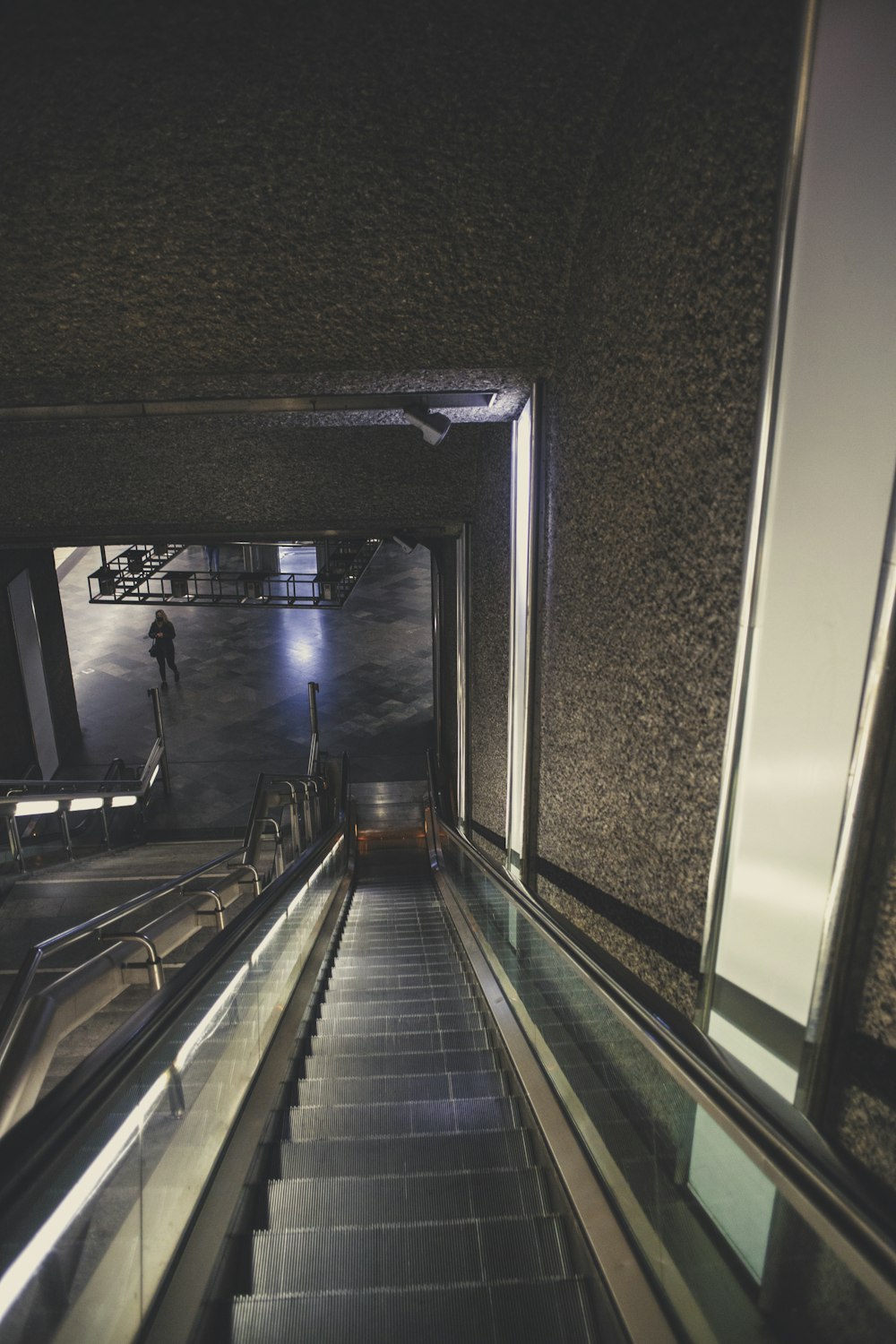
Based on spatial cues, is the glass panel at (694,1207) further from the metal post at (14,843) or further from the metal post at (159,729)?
the metal post at (159,729)

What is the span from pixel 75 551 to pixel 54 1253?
22.1 metres

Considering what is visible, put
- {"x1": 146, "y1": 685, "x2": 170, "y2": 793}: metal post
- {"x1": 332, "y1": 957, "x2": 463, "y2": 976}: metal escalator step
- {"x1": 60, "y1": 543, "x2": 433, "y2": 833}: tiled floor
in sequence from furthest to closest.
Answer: {"x1": 60, "y1": 543, "x2": 433, "y2": 833}: tiled floor → {"x1": 146, "y1": 685, "x2": 170, "y2": 793}: metal post → {"x1": 332, "y1": 957, "x2": 463, "y2": 976}: metal escalator step

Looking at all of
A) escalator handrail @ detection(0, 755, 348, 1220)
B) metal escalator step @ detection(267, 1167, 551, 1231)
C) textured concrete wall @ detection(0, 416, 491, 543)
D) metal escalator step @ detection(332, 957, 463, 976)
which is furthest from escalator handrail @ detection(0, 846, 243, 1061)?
textured concrete wall @ detection(0, 416, 491, 543)

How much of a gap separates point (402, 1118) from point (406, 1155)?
0.67ft

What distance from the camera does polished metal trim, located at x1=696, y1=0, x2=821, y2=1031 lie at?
136 centimetres

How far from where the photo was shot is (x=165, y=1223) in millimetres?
1578

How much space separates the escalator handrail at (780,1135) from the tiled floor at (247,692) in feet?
25.8

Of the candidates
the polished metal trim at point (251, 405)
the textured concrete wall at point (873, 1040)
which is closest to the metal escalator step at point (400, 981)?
the textured concrete wall at point (873, 1040)

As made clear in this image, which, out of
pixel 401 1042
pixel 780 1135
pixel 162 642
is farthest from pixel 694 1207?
pixel 162 642

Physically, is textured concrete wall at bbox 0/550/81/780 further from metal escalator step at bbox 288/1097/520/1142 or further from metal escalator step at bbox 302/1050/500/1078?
metal escalator step at bbox 288/1097/520/1142

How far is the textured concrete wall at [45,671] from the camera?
31.5 feet

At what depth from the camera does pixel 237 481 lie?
198 inches

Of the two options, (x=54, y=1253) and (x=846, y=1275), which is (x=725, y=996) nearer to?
(x=846, y=1275)

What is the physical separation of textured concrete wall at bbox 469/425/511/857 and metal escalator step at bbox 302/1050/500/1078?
1884 mm
